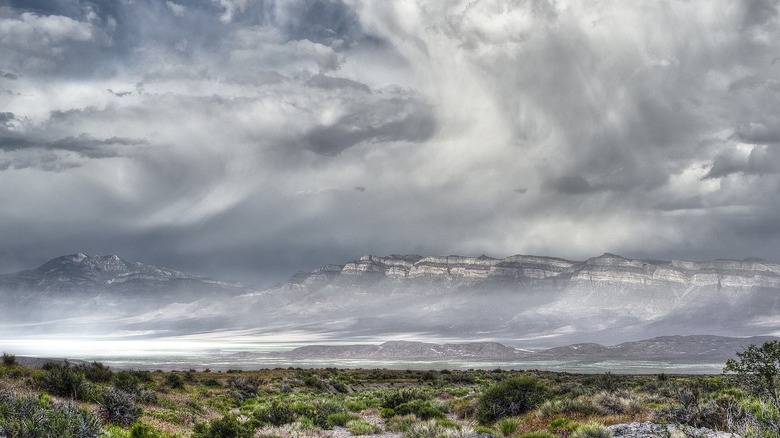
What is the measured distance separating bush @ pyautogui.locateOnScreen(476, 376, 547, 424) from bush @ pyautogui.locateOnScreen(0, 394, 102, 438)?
1857 centimetres

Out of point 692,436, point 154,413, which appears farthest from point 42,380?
point 692,436

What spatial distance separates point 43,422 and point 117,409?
8240 mm

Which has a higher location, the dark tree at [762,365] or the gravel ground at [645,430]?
the dark tree at [762,365]

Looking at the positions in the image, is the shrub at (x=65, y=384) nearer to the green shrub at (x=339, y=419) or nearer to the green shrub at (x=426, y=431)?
the green shrub at (x=339, y=419)

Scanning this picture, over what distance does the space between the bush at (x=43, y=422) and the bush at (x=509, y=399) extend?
18574 millimetres

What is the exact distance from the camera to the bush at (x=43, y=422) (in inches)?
571

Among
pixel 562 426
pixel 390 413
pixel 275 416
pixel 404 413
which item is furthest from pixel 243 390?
pixel 562 426

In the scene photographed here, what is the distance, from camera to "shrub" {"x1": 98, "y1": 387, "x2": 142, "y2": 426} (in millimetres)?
22812

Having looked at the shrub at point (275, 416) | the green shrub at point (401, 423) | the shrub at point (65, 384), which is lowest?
the green shrub at point (401, 423)

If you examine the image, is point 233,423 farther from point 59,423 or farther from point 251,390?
point 251,390

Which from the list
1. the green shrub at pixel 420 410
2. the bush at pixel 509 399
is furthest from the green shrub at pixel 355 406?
the bush at pixel 509 399

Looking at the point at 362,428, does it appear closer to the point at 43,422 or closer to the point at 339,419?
the point at 339,419

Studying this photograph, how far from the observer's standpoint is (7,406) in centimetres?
1719

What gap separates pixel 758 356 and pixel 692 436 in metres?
3.57
